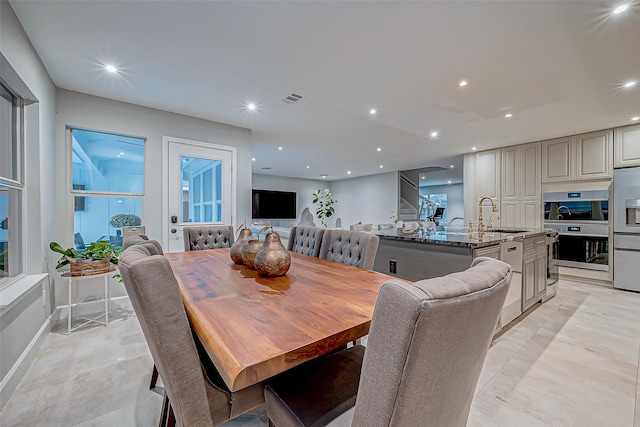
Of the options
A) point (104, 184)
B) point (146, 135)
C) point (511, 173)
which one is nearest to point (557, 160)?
point (511, 173)

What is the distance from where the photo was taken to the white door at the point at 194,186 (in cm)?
348

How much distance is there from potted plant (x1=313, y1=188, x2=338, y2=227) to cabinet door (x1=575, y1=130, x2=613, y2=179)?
6.64 m

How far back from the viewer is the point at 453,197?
39.2ft

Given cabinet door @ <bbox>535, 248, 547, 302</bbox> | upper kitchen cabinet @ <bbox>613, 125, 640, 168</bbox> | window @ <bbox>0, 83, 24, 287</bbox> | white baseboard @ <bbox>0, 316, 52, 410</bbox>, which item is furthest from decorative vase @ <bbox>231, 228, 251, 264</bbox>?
upper kitchen cabinet @ <bbox>613, 125, 640, 168</bbox>

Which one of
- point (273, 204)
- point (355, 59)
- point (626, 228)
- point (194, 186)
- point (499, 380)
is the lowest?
point (499, 380)

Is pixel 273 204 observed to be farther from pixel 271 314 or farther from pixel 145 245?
pixel 271 314

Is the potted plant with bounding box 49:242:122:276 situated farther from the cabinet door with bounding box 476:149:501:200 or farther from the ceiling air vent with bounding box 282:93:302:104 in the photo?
the cabinet door with bounding box 476:149:501:200

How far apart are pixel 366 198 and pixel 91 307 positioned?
774 cm

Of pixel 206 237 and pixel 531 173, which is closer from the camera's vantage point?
pixel 206 237

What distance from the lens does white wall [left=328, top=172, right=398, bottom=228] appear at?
850 centimetres

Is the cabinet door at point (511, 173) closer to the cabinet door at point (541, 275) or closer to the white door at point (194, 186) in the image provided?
the cabinet door at point (541, 275)

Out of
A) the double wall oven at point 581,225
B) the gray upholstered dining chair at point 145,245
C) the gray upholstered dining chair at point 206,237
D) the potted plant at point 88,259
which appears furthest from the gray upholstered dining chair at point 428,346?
the double wall oven at point 581,225

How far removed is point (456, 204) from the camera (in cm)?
1184

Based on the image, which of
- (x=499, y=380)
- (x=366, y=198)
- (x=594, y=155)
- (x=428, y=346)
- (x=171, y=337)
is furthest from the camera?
(x=366, y=198)
